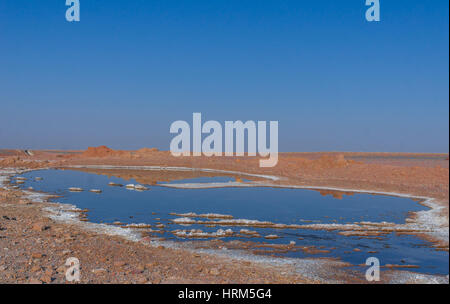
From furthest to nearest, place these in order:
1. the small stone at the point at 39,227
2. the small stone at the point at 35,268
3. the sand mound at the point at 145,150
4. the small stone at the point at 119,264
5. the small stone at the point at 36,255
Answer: the sand mound at the point at 145,150 < the small stone at the point at 39,227 < the small stone at the point at 36,255 < the small stone at the point at 119,264 < the small stone at the point at 35,268

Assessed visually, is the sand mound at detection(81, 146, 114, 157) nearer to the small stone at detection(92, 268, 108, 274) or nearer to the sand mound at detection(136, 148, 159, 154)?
the sand mound at detection(136, 148, 159, 154)

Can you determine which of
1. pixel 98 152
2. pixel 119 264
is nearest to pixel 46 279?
pixel 119 264

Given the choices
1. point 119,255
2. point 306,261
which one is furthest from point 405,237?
point 119,255

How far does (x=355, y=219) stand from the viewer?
46.7ft


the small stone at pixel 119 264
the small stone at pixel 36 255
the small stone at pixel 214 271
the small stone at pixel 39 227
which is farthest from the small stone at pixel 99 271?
the small stone at pixel 39 227

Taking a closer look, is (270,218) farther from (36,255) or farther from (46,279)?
(46,279)

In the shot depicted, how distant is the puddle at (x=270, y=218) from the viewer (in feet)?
31.9

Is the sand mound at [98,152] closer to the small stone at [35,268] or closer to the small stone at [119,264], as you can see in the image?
the small stone at [119,264]

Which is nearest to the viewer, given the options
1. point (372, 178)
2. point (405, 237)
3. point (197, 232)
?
point (405, 237)

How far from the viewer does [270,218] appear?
14.6 m

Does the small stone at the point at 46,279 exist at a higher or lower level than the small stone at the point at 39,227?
higher

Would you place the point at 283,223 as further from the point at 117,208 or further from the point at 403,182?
the point at 403,182

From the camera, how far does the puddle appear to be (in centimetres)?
973

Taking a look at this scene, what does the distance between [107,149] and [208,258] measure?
5954 cm
